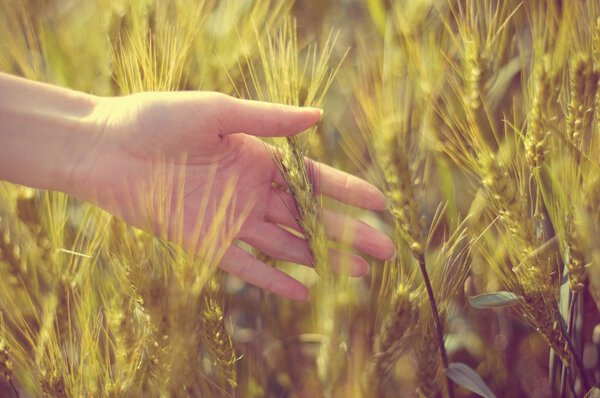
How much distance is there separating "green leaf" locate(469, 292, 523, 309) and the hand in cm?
18

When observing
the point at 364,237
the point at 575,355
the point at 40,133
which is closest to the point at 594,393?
the point at 575,355

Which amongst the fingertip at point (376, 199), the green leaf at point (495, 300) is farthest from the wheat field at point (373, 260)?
the fingertip at point (376, 199)

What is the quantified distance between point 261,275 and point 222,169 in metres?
0.20

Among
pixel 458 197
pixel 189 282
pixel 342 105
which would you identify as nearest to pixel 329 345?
pixel 189 282

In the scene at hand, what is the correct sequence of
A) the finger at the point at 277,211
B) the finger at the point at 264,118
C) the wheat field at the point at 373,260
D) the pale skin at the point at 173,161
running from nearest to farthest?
the wheat field at the point at 373,260, the finger at the point at 264,118, the pale skin at the point at 173,161, the finger at the point at 277,211

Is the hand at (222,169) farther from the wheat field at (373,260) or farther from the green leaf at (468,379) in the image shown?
the green leaf at (468,379)

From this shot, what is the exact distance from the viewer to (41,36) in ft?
3.48

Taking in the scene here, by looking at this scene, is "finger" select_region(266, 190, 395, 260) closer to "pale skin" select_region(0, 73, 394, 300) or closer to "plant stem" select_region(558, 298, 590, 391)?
"pale skin" select_region(0, 73, 394, 300)

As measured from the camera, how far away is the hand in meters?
0.93

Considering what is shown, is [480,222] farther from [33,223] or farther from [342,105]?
[33,223]

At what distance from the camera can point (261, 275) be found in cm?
100

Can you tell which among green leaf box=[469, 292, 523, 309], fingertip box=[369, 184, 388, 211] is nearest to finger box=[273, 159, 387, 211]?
fingertip box=[369, 184, 388, 211]

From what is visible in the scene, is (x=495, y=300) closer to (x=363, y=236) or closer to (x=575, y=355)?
(x=575, y=355)

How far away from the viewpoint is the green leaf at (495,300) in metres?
0.79
